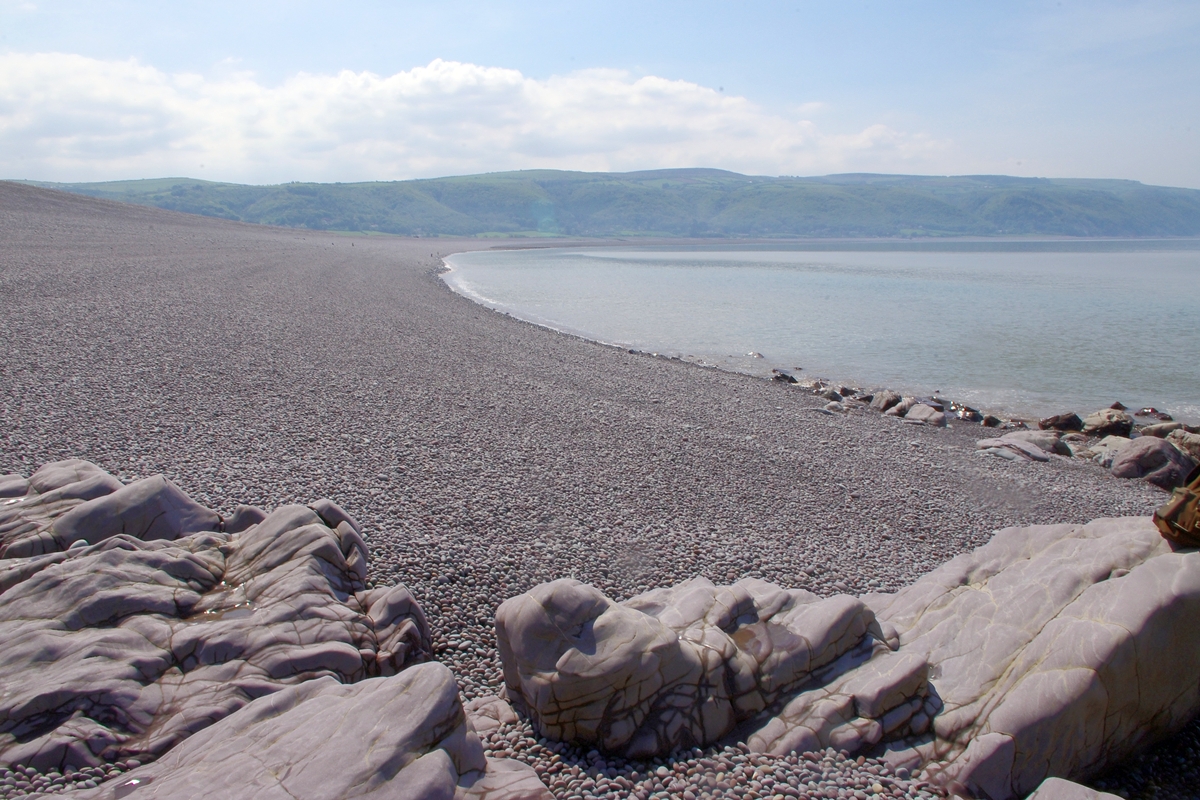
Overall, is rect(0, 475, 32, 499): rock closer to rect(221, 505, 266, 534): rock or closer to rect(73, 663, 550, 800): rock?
rect(221, 505, 266, 534): rock

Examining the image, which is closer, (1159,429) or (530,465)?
(530,465)

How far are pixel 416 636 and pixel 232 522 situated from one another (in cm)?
268

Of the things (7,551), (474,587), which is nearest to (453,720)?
(474,587)

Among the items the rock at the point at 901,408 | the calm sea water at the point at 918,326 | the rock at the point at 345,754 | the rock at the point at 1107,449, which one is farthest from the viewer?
the calm sea water at the point at 918,326

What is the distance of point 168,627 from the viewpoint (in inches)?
202

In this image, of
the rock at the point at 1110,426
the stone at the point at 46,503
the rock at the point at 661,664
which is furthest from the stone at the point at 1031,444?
the stone at the point at 46,503

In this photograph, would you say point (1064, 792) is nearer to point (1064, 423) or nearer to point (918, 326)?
point (1064, 423)

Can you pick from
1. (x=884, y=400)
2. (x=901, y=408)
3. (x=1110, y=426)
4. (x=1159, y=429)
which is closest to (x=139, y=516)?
(x=901, y=408)

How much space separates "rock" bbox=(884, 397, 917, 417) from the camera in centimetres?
1803

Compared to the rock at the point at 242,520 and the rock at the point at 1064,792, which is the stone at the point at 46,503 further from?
the rock at the point at 1064,792

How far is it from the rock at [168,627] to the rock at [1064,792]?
14.8 feet

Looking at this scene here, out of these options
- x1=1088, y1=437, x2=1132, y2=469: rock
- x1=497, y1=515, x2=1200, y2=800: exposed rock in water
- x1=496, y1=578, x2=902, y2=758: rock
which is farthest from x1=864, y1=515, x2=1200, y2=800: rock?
x1=1088, y1=437, x2=1132, y2=469: rock

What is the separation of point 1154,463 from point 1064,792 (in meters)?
12.4

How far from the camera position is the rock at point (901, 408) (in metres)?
18.0
